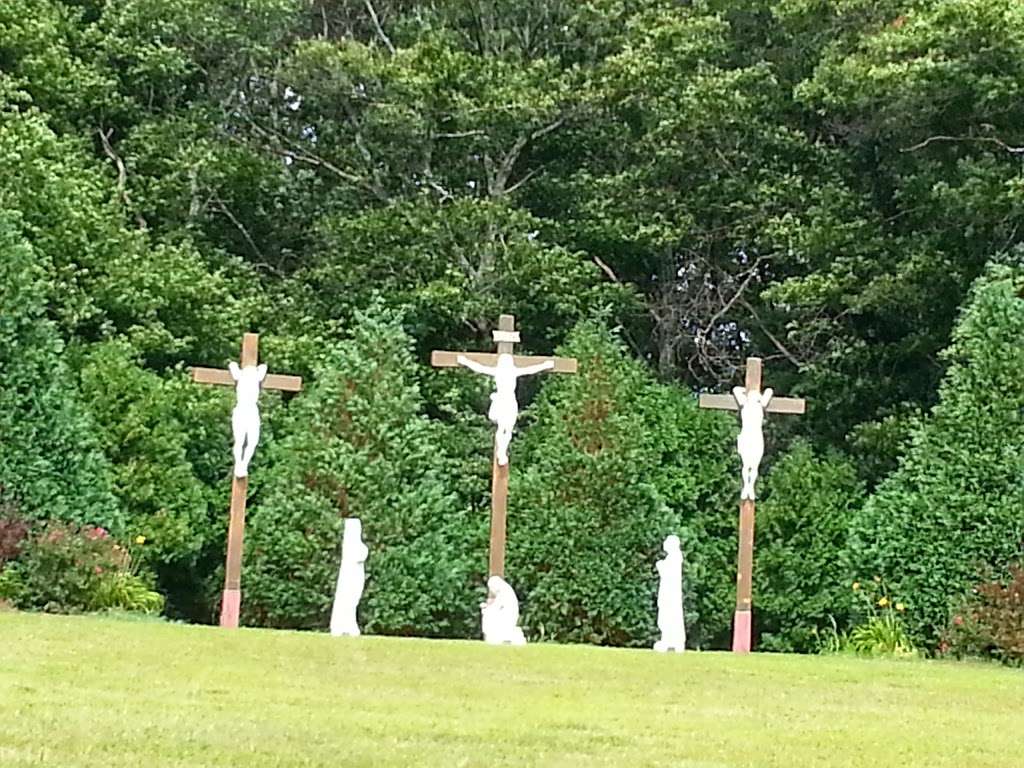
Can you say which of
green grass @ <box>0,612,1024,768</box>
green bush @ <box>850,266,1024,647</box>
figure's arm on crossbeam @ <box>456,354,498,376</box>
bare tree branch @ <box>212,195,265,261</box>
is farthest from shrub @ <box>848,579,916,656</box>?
bare tree branch @ <box>212,195,265,261</box>

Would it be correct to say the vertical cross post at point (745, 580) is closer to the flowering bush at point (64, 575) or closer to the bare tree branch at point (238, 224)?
the flowering bush at point (64, 575)

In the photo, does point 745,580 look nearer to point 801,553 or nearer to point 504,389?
point 504,389

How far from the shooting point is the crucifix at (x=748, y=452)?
41.1 ft

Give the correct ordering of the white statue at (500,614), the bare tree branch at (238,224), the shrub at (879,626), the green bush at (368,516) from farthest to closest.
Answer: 1. the bare tree branch at (238,224)
2. the green bush at (368,516)
3. the shrub at (879,626)
4. the white statue at (500,614)

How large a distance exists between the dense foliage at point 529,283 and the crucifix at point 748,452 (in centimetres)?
233

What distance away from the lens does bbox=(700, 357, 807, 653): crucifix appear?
12.5 metres

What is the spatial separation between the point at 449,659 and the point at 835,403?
9.92 metres

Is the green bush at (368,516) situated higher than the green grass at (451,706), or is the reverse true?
the green bush at (368,516)

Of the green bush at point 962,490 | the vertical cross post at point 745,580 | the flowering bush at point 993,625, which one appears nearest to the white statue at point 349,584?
the vertical cross post at point 745,580

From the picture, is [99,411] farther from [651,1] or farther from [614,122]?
[651,1]

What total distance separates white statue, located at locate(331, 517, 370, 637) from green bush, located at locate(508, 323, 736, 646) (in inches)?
136

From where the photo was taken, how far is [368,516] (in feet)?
48.8

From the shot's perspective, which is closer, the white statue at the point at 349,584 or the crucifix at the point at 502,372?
the white statue at the point at 349,584

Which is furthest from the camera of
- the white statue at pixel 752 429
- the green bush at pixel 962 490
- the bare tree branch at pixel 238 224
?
the bare tree branch at pixel 238 224
